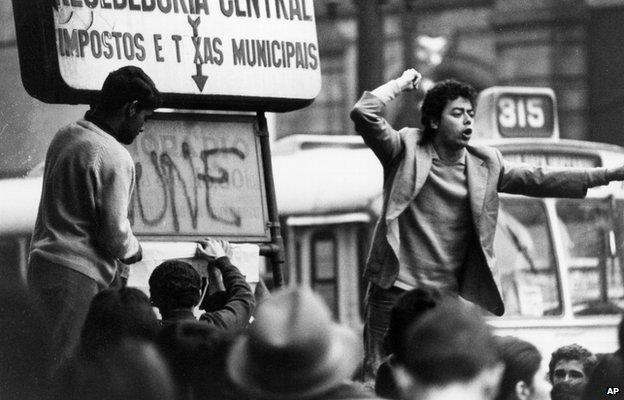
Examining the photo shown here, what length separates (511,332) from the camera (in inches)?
444

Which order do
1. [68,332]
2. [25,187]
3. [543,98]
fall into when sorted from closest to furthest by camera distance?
[68,332] < [25,187] < [543,98]

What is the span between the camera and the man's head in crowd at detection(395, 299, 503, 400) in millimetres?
3562

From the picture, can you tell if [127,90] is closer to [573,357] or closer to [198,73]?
[198,73]

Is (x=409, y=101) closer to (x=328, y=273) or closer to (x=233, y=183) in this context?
(x=328, y=273)

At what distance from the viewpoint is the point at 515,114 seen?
12484mm

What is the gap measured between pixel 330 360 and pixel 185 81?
2855mm

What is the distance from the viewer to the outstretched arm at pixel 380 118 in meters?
6.17

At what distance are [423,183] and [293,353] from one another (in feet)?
9.15

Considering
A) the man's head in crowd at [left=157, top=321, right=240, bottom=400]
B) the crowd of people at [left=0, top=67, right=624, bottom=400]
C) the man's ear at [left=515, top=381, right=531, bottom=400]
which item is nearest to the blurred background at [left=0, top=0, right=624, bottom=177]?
the crowd of people at [left=0, top=67, right=624, bottom=400]

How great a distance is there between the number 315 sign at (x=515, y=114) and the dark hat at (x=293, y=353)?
29.0 feet

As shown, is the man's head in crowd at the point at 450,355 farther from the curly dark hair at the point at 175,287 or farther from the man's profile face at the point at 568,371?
the man's profile face at the point at 568,371

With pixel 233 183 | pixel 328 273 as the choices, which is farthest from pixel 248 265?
pixel 328 273

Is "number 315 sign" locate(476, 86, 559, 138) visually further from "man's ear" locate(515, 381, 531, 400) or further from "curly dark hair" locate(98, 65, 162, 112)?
"curly dark hair" locate(98, 65, 162, 112)

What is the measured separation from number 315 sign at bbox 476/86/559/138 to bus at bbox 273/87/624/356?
1 centimetres
